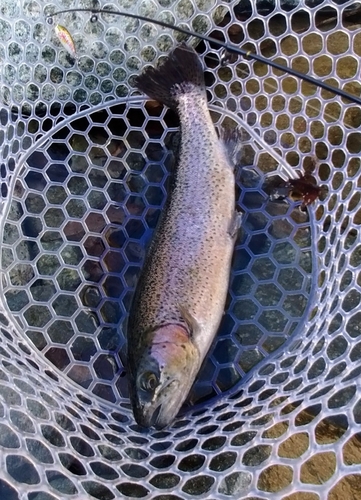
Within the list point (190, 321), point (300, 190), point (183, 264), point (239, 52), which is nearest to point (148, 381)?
point (190, 321)

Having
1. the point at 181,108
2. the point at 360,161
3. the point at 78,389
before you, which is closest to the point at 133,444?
the point at 78,389

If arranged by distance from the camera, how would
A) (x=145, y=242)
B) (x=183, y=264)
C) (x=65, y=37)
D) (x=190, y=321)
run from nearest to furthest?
(x=190, y=321), (x=183, y=264), (x=145, y=242), (x=65, y=37)

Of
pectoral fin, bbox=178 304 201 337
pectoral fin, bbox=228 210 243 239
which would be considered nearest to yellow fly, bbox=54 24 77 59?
pectoral fin, bbox=228 210 243 239

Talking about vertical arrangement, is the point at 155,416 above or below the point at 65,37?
below

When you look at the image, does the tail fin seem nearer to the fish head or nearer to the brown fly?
the brown fly

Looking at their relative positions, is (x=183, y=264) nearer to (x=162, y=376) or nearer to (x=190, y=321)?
(x=190, y=321)

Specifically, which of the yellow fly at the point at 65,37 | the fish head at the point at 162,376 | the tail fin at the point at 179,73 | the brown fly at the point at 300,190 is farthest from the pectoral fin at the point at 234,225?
the yellow fly at the point at 65,37

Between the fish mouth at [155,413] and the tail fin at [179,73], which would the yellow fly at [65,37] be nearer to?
the tail fin at [179,73]
